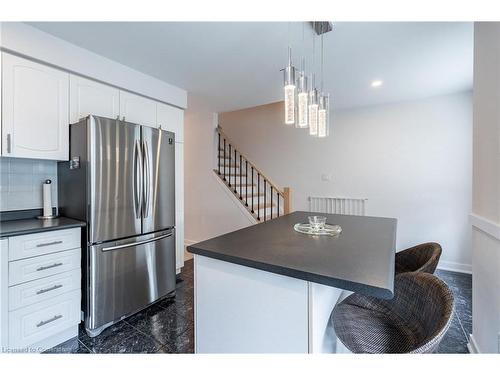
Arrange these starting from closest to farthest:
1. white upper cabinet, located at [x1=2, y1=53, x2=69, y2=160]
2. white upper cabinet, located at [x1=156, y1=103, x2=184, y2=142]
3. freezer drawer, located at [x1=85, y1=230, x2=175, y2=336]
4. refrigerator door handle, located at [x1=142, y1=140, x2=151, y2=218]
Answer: white upper cabinet, located at [x1=2, y1=53, x2=69, y2=160] < freezer drawer, located at [x1=85, y1=230, x2=175, y2=336] < refrigerator door handle, located at [x1=142, y1=140, x2=151, y2=218] < white upper cabinet, located at [x1=156, y1=103, x2=184, y2=142]

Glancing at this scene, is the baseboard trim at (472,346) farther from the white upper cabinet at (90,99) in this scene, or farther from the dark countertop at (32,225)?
the white upper cabinet at (90,99)

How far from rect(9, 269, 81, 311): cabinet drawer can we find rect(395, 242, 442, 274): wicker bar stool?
2467mm

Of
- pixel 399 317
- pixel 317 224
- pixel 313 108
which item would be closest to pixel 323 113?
pixel 313 108

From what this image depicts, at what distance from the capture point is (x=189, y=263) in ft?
11.9

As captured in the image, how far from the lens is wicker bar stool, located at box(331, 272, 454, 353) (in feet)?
3.14

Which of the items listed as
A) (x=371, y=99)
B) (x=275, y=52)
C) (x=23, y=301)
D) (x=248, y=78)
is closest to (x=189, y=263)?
(x=23, y=301)

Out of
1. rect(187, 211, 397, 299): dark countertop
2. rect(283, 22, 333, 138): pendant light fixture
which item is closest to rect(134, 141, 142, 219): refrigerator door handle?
rect(187, 211, 397, 299): dark countertop

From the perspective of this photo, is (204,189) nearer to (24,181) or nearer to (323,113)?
(24,181)

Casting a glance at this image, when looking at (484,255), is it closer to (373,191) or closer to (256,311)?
(256,311)

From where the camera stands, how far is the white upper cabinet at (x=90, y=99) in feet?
6.97

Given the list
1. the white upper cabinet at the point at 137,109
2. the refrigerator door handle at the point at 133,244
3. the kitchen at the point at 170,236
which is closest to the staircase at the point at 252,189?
the kitchen at the point at 170,236

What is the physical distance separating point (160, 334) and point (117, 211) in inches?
42.0

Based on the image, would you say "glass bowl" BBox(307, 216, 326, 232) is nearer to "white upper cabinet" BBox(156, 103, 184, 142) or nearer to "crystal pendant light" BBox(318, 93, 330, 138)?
"crystal pendant light" BBox(318, 93, 330, 138)

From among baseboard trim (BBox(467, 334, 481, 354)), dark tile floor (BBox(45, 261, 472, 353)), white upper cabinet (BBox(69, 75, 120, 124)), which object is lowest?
dark tile floor (BBox(45, 261, 472, 353))
